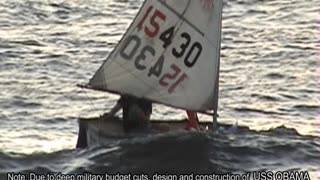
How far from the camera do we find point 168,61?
2577cm

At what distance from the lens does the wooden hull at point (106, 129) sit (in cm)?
2475

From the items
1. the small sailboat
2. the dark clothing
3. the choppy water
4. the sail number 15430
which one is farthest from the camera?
the sail number 15430

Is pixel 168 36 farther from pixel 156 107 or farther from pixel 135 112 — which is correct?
pixel 156 107

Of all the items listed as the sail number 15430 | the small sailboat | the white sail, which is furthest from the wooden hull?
the sail number 15430

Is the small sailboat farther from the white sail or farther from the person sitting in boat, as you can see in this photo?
the person sitting in boat

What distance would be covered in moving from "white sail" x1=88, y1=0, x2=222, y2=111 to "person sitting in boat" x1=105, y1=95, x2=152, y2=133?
186 millimetres

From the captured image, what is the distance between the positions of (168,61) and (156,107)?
7138mm

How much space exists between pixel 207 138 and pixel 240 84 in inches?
432

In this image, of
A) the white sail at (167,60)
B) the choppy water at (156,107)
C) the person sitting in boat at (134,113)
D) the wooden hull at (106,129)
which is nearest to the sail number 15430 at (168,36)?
the white sail at (167,60)

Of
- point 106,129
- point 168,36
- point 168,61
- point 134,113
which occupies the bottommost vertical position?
point 106,129

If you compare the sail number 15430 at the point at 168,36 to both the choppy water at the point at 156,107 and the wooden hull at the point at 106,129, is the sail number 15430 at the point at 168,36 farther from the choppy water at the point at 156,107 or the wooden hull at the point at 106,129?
the choppy water at the point at 156,107

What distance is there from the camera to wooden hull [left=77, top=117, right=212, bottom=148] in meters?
24.8

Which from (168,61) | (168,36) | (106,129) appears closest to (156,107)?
(168,61)

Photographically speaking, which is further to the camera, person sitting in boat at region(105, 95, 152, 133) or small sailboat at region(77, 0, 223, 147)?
small sailboat at region(77, 0, 223, 147)
